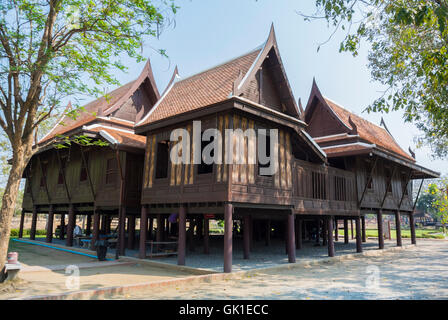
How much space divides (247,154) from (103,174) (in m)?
7.99

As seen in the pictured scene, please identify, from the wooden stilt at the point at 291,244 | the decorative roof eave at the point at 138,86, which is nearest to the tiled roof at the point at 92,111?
the decorative roof eave at the point at 138,86

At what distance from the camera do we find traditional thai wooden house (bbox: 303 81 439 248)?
50.3 ft

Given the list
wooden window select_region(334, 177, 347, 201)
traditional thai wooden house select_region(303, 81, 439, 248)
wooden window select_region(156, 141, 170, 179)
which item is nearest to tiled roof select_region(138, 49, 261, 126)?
wooden window select_region(156, 141, 170, 179)

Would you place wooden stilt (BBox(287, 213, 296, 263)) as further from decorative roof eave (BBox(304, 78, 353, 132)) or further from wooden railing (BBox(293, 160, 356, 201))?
decorative roof eave (BBox(304, 78, 353, 132))

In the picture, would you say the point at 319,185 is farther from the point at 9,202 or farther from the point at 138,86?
the point at 9,202

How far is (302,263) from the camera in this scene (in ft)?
37.9

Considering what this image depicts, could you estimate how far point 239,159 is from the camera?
32.8ft

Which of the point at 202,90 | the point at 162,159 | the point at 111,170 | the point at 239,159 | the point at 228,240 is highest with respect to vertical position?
the point at 202,90

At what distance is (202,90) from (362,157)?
30.2ft

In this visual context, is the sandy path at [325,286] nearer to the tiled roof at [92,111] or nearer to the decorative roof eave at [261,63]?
the decorative roof eave at [261,63]

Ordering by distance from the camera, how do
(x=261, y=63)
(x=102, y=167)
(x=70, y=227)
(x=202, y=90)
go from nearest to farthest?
1. (x=261, y=63)
2. (x=202, y=90)
3. (x=102, y=167)
4. (x=70, y=227)

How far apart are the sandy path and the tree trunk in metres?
3.33

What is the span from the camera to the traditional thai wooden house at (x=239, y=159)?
9875mm

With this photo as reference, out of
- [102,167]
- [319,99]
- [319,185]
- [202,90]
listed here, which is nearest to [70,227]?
[102,167]
